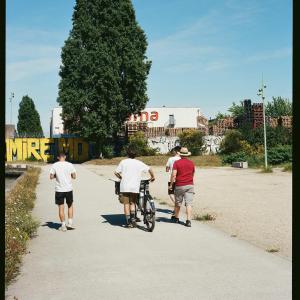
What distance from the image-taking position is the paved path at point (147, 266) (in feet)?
18.1

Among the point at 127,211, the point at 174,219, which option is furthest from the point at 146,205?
the point at 174,219

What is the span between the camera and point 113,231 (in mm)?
10195

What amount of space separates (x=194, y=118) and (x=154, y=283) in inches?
2702

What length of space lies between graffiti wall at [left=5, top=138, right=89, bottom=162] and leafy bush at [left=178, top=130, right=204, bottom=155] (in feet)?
48.3

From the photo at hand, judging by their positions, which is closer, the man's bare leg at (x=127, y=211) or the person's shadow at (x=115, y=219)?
the man's bare leg at (x=127, y=211)

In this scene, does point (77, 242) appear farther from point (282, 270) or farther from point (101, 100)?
point (101, 100)

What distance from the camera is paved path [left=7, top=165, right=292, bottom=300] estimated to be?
5.52 m

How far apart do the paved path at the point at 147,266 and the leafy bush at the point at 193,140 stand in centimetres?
3568

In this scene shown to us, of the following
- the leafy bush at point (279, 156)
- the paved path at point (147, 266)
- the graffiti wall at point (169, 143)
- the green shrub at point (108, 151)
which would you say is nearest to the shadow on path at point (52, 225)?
the paved path at point (147, 266)

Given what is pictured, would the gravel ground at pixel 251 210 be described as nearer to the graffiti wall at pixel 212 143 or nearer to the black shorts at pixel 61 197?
the black shorts at pixel 61 197

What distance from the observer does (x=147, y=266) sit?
685cm

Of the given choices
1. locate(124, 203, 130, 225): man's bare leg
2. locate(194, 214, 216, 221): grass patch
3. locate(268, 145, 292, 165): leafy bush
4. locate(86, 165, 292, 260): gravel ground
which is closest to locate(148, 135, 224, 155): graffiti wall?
locate(268, 145, 292, 165): leafy bush

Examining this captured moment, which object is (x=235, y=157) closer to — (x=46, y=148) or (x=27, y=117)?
(x=46, y=148)
